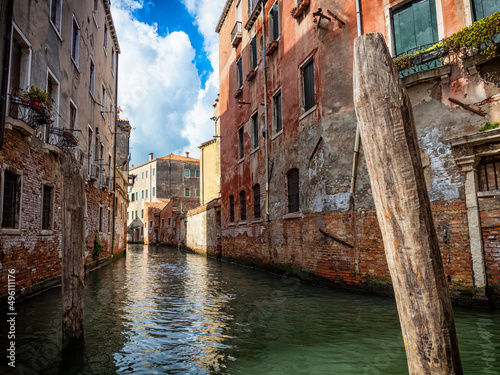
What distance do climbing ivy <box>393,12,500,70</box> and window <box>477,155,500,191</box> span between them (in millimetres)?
1700

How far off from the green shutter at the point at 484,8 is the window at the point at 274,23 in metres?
6.45

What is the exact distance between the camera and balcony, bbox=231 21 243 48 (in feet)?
51.3

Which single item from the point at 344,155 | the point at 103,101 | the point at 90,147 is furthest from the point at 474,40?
the point at 103,101

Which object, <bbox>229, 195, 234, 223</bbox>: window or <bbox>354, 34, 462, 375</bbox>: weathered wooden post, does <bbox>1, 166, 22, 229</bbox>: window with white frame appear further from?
<bbox>229, 195, 234, 223</bbox>: window

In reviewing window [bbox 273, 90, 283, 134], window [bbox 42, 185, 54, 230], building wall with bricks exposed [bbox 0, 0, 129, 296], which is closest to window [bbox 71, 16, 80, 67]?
building wall with bricks exposed [bbox 0, 0, 129, 296]

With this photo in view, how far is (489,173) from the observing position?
20.8ft

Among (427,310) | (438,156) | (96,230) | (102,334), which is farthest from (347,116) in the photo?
(96,230)

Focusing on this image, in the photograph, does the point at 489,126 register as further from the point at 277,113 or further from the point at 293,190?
the point at 277,113

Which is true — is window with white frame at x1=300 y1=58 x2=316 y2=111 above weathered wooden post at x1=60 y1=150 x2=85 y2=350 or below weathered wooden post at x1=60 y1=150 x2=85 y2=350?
above

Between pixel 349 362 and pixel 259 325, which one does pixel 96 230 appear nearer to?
pixel 259 325

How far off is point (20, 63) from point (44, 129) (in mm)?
1536

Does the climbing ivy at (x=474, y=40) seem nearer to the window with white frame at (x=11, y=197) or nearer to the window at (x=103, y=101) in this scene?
the window with white frame at (x=11, y=197)

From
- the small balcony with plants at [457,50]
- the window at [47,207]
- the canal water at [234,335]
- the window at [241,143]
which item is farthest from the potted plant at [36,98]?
the window at [241,143]

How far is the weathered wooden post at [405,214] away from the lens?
6.54ft
